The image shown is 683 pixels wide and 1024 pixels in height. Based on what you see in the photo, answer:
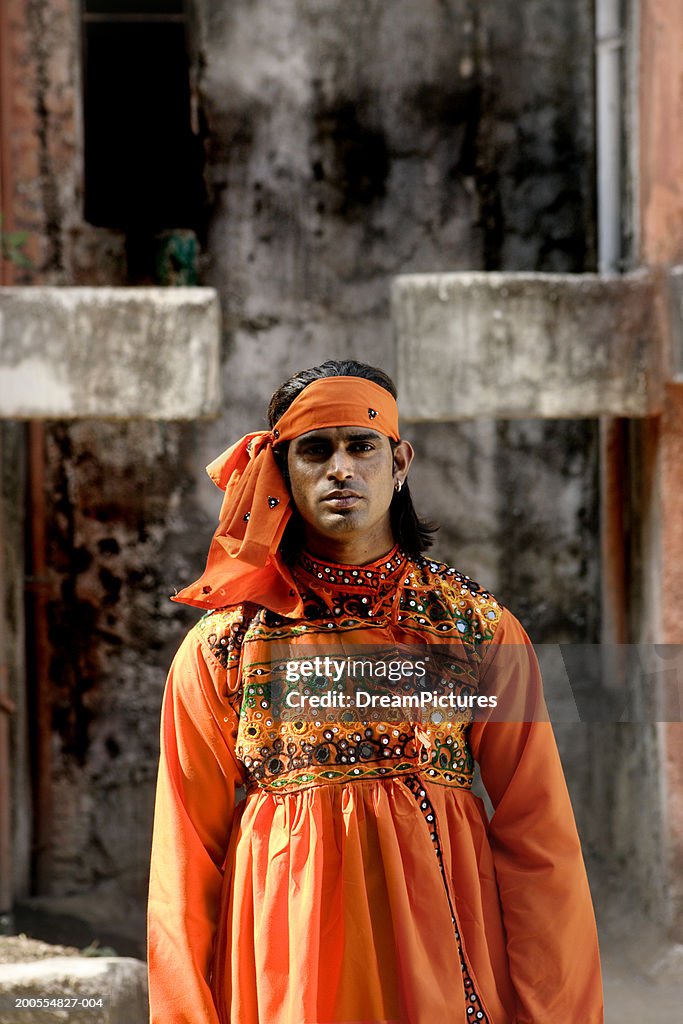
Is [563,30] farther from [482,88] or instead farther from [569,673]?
[569,673]

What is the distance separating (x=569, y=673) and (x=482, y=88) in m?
2.25

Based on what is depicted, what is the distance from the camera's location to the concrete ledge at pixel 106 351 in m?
3.51

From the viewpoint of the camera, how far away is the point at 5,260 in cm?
434

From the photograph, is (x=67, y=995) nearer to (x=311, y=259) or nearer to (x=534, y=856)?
(x=534, y=856)

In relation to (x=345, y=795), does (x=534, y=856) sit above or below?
below

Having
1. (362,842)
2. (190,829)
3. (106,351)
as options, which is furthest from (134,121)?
(362,842)

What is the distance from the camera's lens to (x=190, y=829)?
2.11 meters

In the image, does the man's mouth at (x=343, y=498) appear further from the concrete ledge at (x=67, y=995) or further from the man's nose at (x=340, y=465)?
the concrete ledge at (x=67, y=995)

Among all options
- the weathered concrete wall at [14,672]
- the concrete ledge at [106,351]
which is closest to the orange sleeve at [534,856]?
the concrete ledge at [106,351]

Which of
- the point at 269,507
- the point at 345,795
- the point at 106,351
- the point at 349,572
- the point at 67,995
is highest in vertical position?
the point at 106,351

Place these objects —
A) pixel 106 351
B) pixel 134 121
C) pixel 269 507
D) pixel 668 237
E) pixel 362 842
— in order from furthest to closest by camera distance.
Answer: pixel 134 121 → pixel 668 237 → pixel 106 351 → pixel 269 507 → pixel 362 842

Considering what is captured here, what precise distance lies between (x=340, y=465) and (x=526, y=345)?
5.47 ft

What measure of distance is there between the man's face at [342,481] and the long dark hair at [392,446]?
0.07 metres

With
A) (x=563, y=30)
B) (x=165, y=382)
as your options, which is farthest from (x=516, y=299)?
(x=563, y=30)
